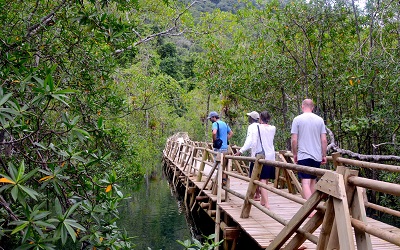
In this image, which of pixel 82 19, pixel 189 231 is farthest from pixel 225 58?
pixel 82 19

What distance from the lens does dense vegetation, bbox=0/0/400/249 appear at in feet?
9.18

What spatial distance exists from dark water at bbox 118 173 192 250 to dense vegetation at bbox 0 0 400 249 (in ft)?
5.64

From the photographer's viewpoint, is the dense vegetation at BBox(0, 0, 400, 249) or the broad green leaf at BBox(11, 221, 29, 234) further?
the dense vegetation at BBox(0, 0, 400, 249)

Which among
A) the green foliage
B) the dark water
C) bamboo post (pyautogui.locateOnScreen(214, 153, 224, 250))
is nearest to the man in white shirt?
bamboo post (pyautogui.locateOnScreen(214, 153, 224, 250))

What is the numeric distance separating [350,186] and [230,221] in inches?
154

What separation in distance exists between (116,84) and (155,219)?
4422 mm

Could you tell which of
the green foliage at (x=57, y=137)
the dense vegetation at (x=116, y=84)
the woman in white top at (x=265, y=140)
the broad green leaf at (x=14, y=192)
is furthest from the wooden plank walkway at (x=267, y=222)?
the broad green leaf at (x=14, y=192)

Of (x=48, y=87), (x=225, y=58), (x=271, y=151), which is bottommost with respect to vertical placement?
(x=271, y=151)

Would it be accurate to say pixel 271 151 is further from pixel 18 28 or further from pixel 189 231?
pixel 189 231

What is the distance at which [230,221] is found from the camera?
628cm

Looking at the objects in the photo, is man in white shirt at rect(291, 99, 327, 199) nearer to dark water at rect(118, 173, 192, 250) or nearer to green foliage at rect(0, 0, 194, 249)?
green foliage at rect(0, 0, 194, 249)

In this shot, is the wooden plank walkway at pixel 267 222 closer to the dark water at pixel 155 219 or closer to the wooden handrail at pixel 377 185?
the wooden handrail at pixel 377 185

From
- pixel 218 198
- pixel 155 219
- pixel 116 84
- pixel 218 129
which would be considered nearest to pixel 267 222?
pixel 218 198

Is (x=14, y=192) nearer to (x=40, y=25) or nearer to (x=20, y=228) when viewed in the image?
(x=20, y=228)
